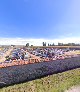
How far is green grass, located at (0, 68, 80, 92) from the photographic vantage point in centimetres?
2700

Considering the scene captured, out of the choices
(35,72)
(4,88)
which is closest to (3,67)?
(4,88)

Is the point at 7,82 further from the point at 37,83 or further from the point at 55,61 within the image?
the point at 55,61

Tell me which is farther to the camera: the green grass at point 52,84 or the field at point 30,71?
the green grass at point 52,84

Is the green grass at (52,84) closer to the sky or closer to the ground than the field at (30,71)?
closer to the ground

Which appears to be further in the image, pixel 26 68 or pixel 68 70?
pixel 68 70

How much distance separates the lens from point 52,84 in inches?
1238

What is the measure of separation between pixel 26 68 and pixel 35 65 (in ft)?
6.80

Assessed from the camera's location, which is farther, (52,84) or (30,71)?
(52,84)

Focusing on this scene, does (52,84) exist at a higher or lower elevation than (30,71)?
lower

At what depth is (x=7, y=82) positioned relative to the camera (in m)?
26.6

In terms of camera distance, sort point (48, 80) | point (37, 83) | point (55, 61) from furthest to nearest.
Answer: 1. point (55, 61)
2. point (48, 80)
3. point (37, 83)

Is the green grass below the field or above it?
below

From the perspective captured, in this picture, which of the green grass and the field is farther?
the green grass

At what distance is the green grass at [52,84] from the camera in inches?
1063
